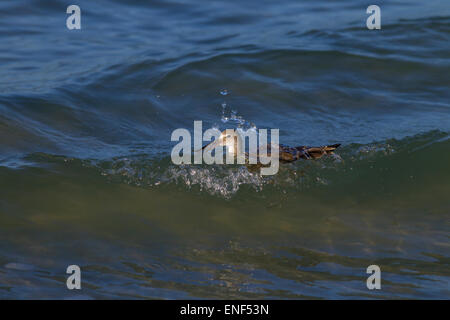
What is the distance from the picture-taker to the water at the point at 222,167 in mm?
5168

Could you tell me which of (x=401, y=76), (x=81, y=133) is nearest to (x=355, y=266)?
(x=81, y=133)

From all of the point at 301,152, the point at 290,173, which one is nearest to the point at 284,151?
the point at 301,152

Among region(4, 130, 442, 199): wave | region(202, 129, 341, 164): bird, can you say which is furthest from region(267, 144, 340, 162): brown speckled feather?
region(4, 130, 442, 199): wave

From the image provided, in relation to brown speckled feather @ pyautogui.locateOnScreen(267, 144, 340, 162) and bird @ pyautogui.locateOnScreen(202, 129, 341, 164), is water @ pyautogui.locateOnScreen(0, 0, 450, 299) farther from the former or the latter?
brown speckled feather @ pyautogui.locateOnScreen(267, 144, 340, 162)

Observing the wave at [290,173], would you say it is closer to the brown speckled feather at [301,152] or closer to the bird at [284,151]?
the bird at [284,151]

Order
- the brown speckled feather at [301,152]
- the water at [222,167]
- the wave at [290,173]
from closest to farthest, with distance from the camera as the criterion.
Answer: the water at [222,167], the brown speckled feather at [301,152], the wave at [290,173]

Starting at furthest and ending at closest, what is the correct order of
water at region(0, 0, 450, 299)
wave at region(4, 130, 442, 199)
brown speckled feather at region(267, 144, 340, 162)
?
wave at region(4, 130, 442, 199) → brown speckled feather at region(267, 144, 340, 162) → water at region(0, 0, 450, 299)

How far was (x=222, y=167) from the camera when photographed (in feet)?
21.6

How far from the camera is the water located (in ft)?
17.0

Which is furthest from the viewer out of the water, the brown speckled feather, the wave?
the wave

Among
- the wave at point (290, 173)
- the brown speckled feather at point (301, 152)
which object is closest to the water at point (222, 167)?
the wave at point (290, 173)

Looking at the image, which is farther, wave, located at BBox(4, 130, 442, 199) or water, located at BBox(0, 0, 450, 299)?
wave, located at BBox(4, 130, 442, 199)

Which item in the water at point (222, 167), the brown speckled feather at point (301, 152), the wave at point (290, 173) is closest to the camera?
the water at point (222, 167)

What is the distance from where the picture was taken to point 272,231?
5.84 meters
